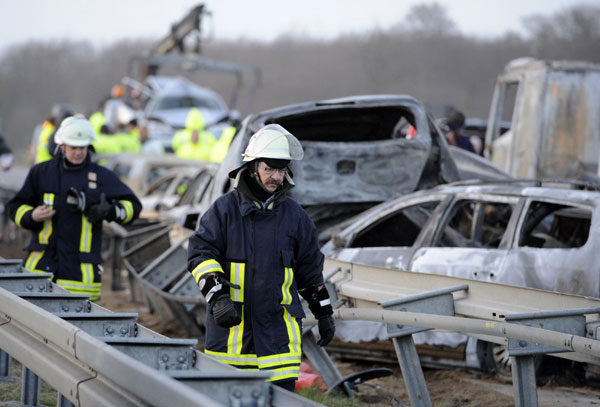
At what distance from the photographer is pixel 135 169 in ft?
49.0

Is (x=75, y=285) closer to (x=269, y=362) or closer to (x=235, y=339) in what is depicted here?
(x=235, y=339)

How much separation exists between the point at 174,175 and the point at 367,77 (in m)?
28.4

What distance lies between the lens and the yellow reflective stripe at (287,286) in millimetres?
4234

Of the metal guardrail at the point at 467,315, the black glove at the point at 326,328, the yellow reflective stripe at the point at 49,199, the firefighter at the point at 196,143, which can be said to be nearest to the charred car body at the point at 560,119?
the firefighter at the point at 196,143

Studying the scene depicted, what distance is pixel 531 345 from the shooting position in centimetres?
465

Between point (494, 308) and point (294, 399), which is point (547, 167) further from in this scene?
point (294, 399)

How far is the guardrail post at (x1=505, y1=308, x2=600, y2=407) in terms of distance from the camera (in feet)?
15.1

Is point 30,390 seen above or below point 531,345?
below

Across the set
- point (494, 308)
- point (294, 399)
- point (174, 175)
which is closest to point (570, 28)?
point (174, 175)

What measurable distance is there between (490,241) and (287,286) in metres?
3.59

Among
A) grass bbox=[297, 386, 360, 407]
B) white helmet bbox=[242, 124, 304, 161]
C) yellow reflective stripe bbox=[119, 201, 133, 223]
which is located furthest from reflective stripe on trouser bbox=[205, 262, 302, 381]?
yellow reflective stripe bbox=[119, 201, 133, 223]

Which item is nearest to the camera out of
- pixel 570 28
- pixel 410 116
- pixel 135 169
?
pixel 410 116

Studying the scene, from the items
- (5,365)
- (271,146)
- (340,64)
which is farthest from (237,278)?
(340,64)

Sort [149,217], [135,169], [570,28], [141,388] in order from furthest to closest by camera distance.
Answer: [570,28], [135,169], [149,217], [141,388]
